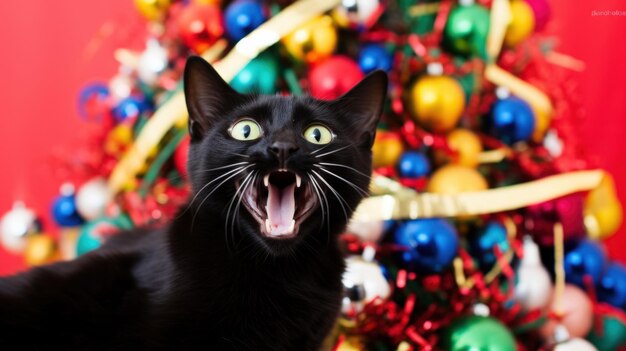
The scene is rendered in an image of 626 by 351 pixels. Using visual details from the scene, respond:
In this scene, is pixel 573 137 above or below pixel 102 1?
below

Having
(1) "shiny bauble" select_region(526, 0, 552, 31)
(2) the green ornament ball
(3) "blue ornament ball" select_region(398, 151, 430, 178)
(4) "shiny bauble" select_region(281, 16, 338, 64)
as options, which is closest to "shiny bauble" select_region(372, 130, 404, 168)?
(3) "blue ornament ball" select_region(398, 151, 430, 178)

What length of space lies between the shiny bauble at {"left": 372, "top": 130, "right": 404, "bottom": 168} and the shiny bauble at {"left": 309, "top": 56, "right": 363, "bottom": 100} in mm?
93

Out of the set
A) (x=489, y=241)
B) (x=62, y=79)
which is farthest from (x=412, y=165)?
(x=62, y=79)

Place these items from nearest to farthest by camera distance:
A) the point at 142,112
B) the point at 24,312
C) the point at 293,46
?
1. the point at 24,312
2. the point at 293,46
3. the point at 142,112

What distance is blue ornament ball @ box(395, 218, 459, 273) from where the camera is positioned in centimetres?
82

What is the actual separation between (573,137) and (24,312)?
91cm

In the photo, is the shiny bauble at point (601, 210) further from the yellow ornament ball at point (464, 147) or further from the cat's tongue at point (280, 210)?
the cat's tongue at point (280, 210)

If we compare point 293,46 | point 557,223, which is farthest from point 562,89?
point 293,46

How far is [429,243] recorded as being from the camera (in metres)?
0.82

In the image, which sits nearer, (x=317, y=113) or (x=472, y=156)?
(x=317, y=113)

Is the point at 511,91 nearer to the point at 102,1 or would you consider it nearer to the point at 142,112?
the point at 142,112

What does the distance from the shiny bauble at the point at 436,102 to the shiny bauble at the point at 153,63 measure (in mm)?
414

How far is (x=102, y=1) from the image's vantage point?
151 centimetres

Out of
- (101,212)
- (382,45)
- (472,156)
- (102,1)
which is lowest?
(472,156)
